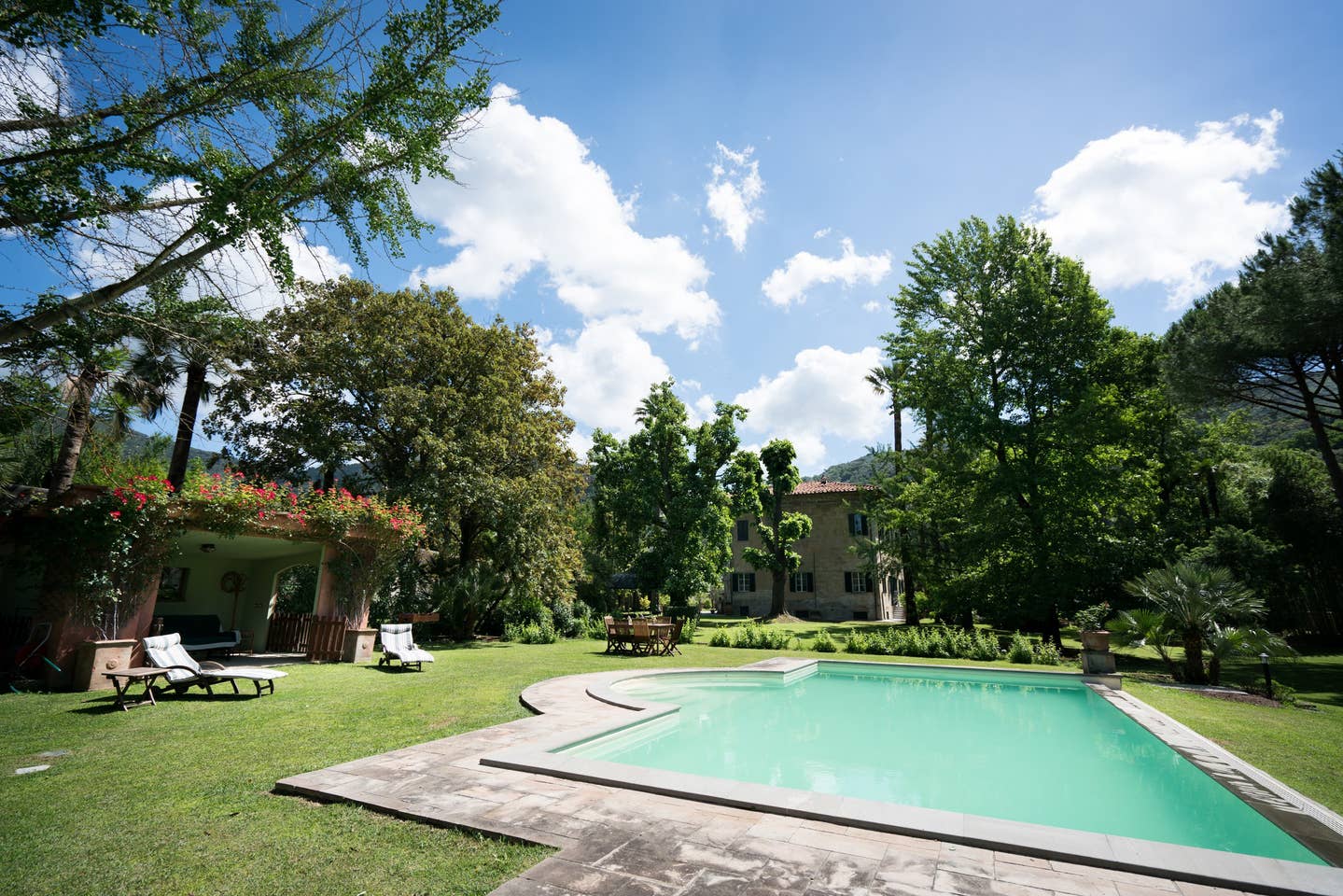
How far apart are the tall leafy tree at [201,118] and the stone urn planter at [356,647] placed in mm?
8785

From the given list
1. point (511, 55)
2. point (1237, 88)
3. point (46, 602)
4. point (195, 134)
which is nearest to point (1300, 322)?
point (1237, 88)

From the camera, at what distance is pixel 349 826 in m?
3.87

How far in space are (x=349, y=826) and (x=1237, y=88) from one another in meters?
15.7

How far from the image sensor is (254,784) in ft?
15.6

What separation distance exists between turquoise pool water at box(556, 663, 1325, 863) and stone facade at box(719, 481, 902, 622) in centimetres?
2349

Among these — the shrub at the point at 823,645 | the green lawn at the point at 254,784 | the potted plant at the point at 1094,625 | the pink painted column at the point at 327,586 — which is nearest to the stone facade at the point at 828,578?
the potted plant at the point at 1094,625

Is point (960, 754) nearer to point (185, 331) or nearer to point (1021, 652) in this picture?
point (1021, 652)

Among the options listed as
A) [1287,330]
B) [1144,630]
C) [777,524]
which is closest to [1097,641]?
[1144,630]

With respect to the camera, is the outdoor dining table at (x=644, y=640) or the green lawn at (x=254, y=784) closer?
the green lawn at (x=254, y=784)

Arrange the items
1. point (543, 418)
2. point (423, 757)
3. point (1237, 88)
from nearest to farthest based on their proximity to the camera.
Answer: point (423, 757) → point (1237, 88) → point (543, 418)

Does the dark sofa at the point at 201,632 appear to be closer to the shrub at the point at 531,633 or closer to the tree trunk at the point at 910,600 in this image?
the shrub at the point at 531,633

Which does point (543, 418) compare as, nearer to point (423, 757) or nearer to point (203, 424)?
point (203, 424)

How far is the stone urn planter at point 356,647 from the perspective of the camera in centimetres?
1315

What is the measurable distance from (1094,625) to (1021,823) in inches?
645
